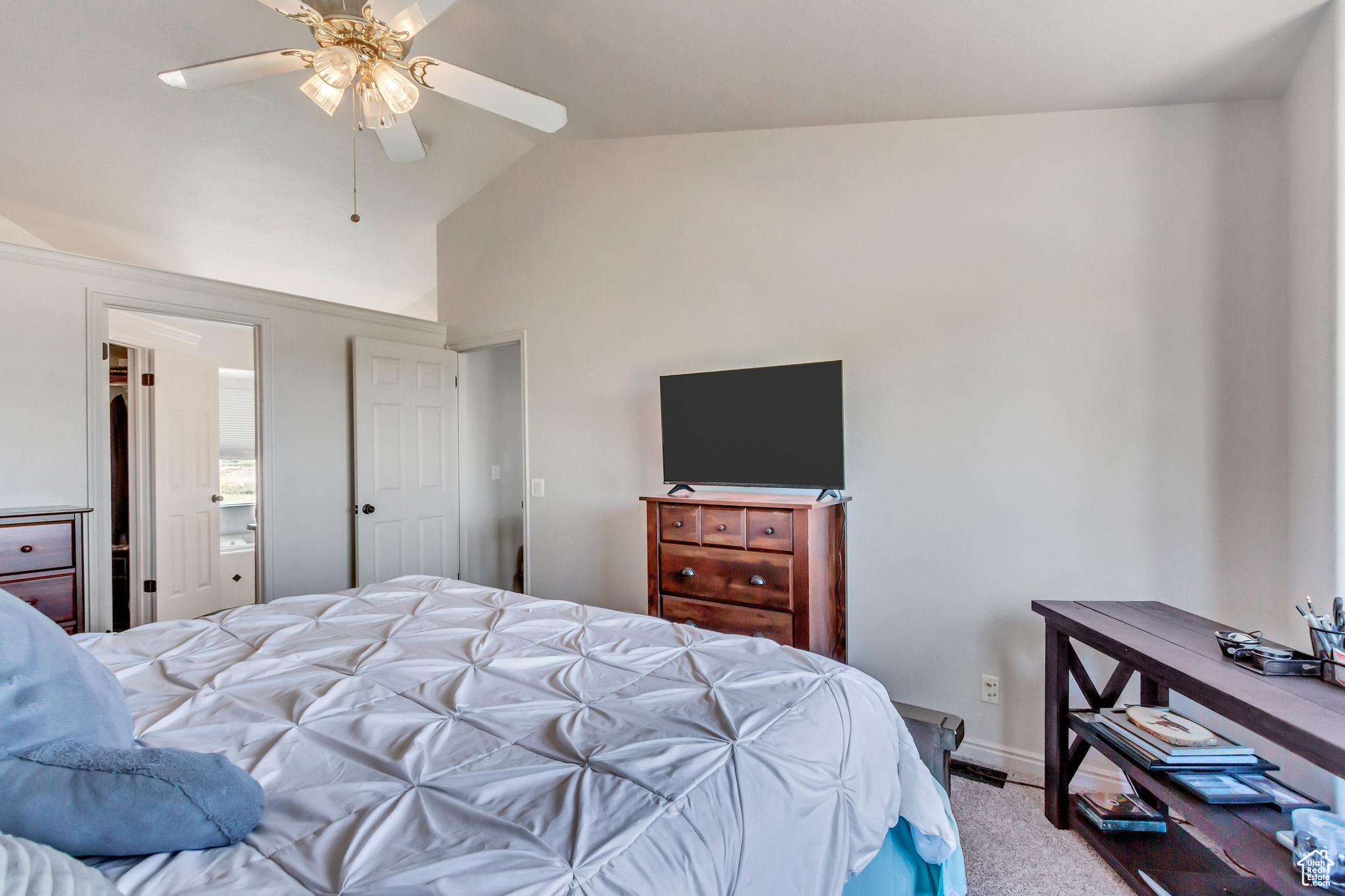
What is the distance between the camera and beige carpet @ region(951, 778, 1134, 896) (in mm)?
1741

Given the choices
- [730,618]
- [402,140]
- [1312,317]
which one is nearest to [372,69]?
[402,140]

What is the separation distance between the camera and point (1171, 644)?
5.45ft

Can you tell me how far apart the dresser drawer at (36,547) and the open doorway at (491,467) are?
2.08 metres

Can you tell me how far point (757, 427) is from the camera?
8.92 ft

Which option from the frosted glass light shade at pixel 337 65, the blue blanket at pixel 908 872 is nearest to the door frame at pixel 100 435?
the frosted glass light shade at pixel 337 65

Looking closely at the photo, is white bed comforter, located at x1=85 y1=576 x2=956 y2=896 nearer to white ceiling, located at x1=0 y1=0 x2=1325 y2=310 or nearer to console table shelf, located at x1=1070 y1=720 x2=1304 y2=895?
console table shelf, located at x1=1070 y1=720 x2=1304 y2=895

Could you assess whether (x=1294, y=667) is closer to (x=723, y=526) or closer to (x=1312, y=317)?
(x=1312, y=317)

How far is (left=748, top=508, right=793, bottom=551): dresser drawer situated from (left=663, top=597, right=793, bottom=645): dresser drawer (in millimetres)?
253

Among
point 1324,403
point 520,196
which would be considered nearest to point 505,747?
point 1324,403

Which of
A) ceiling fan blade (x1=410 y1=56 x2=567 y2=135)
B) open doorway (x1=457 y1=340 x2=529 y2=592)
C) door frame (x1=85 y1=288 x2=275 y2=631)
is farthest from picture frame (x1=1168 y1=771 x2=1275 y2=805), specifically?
door frame (x1=85 y1=288 x2=275 y2=631)

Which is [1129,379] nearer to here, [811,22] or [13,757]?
[811,22]

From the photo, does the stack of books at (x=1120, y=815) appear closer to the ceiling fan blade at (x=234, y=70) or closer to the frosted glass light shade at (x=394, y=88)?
the frosted glass light shade at (x=394, y=88)

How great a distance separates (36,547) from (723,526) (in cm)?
282

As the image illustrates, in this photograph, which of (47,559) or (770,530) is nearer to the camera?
(770,530)
